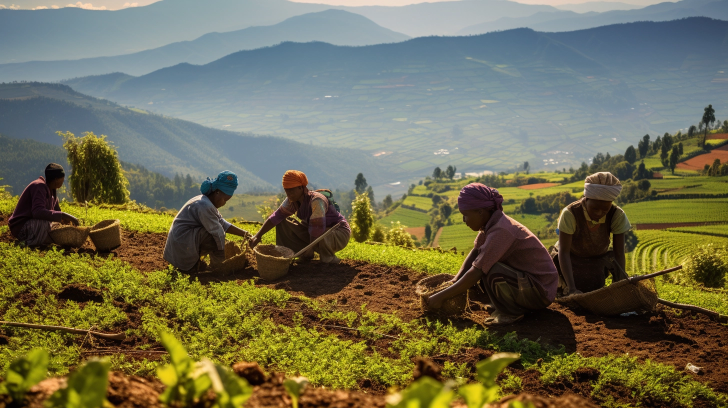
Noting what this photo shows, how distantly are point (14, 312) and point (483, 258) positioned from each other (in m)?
5.15

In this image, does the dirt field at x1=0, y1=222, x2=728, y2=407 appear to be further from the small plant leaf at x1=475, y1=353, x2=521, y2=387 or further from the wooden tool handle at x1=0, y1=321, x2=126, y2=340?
the small plant leaf at x1=475, y1=353, x2=521, y2=387

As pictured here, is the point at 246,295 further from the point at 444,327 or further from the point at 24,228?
the point at 24,228

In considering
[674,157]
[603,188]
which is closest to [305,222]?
[603,188]

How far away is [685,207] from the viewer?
7331 centimetres

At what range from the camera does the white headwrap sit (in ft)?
18.8

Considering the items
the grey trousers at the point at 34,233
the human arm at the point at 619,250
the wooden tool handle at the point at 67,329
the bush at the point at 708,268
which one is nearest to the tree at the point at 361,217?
the bush at the point at 708,268

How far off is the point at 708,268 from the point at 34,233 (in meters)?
16.8

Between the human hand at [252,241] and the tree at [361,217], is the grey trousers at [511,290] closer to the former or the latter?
the human hand at [252,241]

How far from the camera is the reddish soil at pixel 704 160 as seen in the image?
10297 cm

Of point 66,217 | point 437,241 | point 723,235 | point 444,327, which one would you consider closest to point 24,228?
point 66,217

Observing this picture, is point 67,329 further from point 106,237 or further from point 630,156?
point 630,156

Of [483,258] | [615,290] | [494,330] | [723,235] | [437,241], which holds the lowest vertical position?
[437,241]

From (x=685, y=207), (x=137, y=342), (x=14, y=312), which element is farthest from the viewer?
(x=685, y=207)

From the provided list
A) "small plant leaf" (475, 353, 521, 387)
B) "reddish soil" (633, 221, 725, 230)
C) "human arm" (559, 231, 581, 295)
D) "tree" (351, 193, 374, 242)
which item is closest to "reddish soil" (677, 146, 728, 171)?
"reddish soil" (633, 221, 725, 230)
